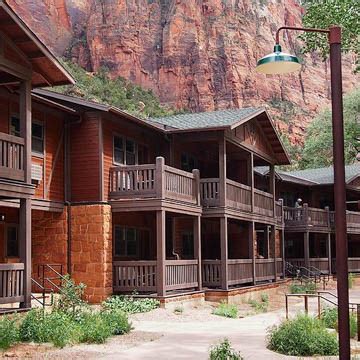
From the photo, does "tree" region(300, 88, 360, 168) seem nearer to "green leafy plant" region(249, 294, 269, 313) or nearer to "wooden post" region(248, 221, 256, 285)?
"wooden post" region(248, 221, 256, 285)

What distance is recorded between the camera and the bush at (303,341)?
13.2 metres

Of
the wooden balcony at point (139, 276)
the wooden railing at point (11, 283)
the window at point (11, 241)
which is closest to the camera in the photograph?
the wooden railing at point (11, 283)

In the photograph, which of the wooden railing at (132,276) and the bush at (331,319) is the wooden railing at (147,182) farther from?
the bush at (331,319)

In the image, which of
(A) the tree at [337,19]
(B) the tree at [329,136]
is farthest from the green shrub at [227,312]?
(B) the tree at [329,136]

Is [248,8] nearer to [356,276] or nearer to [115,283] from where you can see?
[356,276]

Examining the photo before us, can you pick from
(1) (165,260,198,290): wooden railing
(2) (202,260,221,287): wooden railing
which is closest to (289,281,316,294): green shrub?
(2) (202,260,221,287): wooden railing

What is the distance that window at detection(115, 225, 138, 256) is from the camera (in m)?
24.3

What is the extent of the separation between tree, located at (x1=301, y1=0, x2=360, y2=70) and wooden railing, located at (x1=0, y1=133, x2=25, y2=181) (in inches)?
693

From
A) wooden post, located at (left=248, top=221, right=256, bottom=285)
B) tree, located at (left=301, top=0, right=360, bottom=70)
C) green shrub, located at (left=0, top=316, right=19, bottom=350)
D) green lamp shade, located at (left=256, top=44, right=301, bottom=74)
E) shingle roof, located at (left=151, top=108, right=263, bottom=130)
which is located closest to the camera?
green lamp shade, located at (left=256, top=44, right=301, bottom=74)

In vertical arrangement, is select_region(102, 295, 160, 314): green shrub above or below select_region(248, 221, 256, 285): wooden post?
below

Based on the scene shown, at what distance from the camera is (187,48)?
335 feet

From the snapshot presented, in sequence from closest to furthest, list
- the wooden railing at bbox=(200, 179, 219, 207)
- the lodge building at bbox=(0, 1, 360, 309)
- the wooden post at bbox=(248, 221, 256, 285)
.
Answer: the lodge building at bbox=(0, 1, 360, 309)
the wooden railing at bbox=(200, 179, 219, 207)
the wooden post at bbox=(248, 221, 256, 285)

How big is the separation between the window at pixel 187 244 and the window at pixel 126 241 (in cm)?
307

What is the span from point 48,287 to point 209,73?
80.4 m
